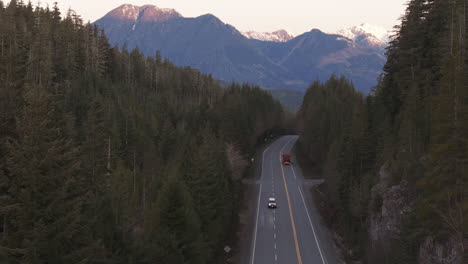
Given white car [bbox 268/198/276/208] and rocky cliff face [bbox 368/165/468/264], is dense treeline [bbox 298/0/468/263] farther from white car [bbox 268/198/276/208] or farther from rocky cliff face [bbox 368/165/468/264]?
white car [bbox 268/198/276/208]

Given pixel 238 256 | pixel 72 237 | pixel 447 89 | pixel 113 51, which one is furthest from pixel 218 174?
pixel 113 51

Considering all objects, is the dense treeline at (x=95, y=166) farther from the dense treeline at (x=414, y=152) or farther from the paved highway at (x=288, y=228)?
the dense treeline at (x=414, y=152)

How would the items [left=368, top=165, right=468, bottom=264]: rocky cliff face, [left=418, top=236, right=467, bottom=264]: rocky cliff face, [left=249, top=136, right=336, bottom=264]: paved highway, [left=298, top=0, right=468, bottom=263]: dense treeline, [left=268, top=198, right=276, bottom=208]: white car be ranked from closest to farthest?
[left=418, top=236, right=467, bottom=264]: rocky cliff face < [left=298, top=0, right=468, bottom=263]: dense treeline < [left=368, top=165, right=468, bottom=264]: rocky cliff face < [left=249, top=136, right=336, bottom=264]: paved highway < [left=268, top=198, right=276, bottom=208]: white car

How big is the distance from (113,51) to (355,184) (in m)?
91.1

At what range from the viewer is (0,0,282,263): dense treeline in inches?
622

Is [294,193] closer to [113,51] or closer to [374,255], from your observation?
[374,255]

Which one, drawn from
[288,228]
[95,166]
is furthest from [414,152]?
[95,166]

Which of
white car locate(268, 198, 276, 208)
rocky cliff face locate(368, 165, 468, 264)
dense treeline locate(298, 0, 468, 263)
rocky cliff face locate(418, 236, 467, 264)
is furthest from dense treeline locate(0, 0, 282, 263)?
rocky cliff face locate(418, 236, 467, 264)

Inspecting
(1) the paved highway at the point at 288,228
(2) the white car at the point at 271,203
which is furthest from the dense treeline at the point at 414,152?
(2) the white car at the point at 271,203

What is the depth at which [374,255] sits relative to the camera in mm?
41719

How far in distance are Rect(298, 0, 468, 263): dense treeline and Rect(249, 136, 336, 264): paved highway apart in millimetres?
3661

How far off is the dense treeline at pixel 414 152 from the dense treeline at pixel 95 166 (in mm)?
14981

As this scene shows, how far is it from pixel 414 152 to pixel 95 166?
30.3 m

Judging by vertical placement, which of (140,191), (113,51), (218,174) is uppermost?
(113,51)
